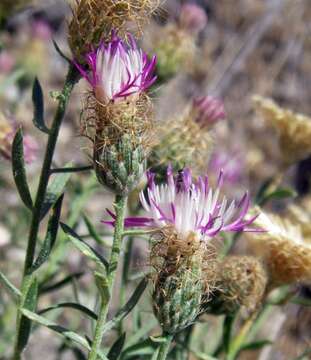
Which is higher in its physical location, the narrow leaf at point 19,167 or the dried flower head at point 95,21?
the dried flower head at point 95,21

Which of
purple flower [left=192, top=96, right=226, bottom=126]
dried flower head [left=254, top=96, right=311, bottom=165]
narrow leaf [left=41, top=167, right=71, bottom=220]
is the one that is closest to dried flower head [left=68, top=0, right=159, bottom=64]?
narrow leaf [left=41, top=167, right=71, bottom=220]

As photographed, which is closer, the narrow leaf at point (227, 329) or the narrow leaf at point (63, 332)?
the narrow leaf at point (63, 332)

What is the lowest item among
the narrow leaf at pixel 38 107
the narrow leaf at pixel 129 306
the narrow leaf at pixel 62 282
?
the narrow leaf at pixel 129 306

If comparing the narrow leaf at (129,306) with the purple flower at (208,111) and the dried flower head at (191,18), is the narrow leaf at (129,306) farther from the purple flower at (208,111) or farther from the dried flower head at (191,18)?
the dried flower head at (191,18)

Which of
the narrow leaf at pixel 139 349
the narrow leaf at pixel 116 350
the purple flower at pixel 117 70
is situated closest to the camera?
the purple flower at pixel 117 70

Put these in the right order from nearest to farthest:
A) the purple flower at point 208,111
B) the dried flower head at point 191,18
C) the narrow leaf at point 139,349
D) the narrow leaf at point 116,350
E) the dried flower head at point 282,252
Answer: the narrow leaf at point 116,350
the narrow leaf at point 139,349
the dried flower head at point 282,252
the purple flower at point 208,111
the dried flower head at point 191,18

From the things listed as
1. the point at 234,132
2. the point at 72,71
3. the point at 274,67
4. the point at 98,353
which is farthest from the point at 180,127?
the point at 274,67

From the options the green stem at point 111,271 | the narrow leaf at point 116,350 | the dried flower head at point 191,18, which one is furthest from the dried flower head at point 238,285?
the dried flower head at point 191,18

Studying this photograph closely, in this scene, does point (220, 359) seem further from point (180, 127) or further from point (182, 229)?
point (182, 229)
